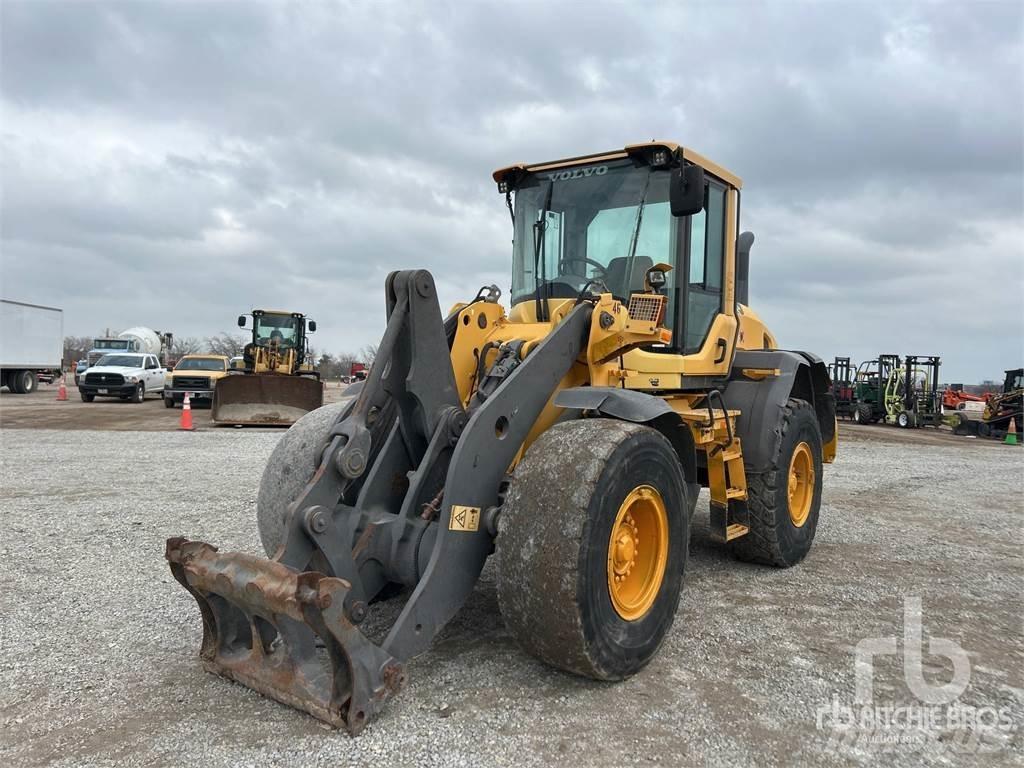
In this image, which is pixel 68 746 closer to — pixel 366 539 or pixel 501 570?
pixel 366 539

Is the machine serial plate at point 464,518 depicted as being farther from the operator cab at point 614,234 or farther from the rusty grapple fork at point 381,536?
the operator cab at point 614,234

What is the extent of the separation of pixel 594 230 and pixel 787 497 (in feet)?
8.16

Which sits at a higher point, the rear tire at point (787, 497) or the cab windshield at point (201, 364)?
the cab windshield at point (201, 364)

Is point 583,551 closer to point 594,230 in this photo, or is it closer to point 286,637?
point 286,637

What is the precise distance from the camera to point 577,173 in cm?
507

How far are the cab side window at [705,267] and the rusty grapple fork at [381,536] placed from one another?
126 centimetres

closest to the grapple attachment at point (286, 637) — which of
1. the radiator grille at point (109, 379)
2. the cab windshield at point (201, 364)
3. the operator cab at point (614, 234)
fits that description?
the operator cab at point (614, 234)

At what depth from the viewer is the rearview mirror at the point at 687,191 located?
423 cm

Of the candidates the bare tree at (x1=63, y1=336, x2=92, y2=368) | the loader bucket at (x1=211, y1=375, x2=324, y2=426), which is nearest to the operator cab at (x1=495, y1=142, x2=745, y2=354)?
the loader bucket at (x1=211, y1=375, x2=324, y2=426)

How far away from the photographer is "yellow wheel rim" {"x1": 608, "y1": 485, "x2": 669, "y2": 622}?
3.54 metres

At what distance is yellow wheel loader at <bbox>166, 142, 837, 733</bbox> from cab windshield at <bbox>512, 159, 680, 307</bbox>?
13 millimetres

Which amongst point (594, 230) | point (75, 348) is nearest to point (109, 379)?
point (594, 230)

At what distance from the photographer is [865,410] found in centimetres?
2598

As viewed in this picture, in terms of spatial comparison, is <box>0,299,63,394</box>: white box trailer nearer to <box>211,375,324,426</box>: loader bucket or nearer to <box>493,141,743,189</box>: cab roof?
<box>211,375,324,426</box>: loader bucket
